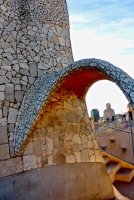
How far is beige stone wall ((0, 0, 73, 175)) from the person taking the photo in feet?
12.3

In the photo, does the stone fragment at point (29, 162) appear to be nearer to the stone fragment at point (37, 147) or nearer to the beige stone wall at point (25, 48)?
the stone fragment at point (37, 147)

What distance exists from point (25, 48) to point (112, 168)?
423cm

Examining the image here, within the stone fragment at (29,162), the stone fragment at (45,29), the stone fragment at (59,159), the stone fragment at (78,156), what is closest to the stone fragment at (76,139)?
the stone fragment at (78,156)

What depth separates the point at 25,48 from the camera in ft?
14.2

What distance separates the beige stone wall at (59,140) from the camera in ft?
11.6

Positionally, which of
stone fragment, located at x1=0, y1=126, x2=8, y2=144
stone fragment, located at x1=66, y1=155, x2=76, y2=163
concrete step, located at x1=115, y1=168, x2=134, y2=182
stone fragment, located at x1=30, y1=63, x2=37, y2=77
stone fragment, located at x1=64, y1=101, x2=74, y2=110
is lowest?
concrete step, located at x1=115, y1=168, x2=134, y2=182

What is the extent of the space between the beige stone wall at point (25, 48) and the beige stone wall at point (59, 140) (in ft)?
0.95

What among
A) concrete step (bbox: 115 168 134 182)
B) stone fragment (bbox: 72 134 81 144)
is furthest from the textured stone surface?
concrete step (bbox: 115 168 134 182)

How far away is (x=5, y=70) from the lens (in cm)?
391

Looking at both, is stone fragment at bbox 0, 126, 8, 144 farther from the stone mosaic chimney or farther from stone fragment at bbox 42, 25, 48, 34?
stone fragment at bbox 42, 25, 48, 34

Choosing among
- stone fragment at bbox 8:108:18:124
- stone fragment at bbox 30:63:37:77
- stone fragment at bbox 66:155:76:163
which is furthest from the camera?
stone fragment at bbox 30:63:37:77

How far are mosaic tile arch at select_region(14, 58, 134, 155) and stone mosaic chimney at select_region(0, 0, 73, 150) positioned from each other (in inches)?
6.4

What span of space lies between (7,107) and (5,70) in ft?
2.70

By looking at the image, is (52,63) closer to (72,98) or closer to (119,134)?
(72,98)
